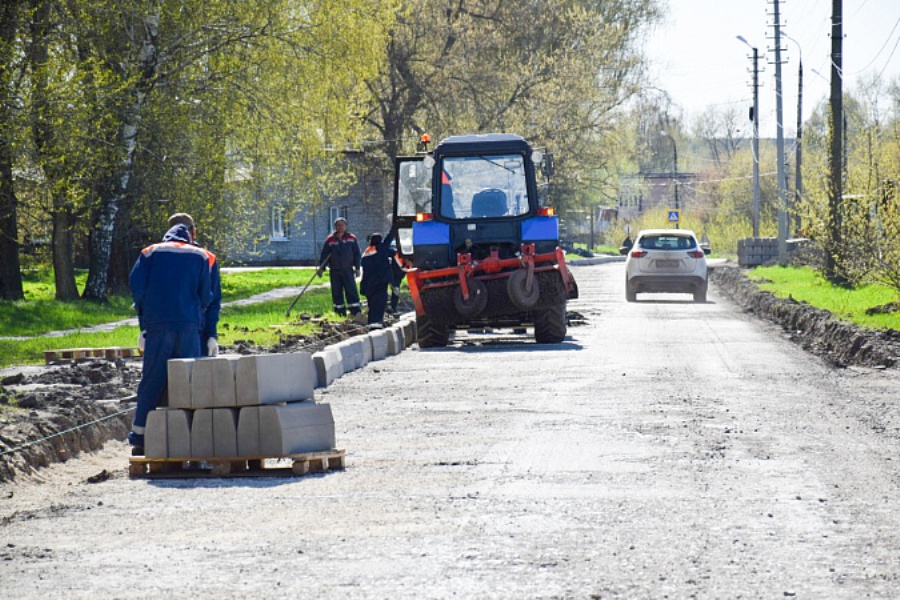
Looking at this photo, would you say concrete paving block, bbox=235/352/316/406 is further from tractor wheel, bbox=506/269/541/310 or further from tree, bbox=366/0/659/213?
tree, bbox=366/0/659/213

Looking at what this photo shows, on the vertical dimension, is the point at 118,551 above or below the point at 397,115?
below

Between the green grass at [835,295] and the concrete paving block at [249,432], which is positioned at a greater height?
the concrete paving block at [249,432]

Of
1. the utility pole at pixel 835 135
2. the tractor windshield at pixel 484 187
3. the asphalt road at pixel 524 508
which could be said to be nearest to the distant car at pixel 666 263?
the utility pole at pixel 835 135

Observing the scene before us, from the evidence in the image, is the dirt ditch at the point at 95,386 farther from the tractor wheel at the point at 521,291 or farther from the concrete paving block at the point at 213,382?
the tractor wheel at the point at 521,291

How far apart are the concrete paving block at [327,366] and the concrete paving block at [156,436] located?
5841 millimetres

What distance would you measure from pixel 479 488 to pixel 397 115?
36790 millimetres

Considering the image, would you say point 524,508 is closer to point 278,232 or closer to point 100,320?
point 100,320

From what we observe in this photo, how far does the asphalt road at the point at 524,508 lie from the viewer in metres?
6.75

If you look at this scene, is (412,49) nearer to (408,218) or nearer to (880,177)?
(880,177)

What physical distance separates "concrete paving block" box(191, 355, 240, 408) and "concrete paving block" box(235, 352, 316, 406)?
0.05 metres

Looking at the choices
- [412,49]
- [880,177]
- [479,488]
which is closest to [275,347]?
[479,488]

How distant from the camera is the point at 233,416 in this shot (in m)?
10.8

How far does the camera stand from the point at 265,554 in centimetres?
739

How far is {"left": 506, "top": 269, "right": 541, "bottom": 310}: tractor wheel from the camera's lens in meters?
21.3
